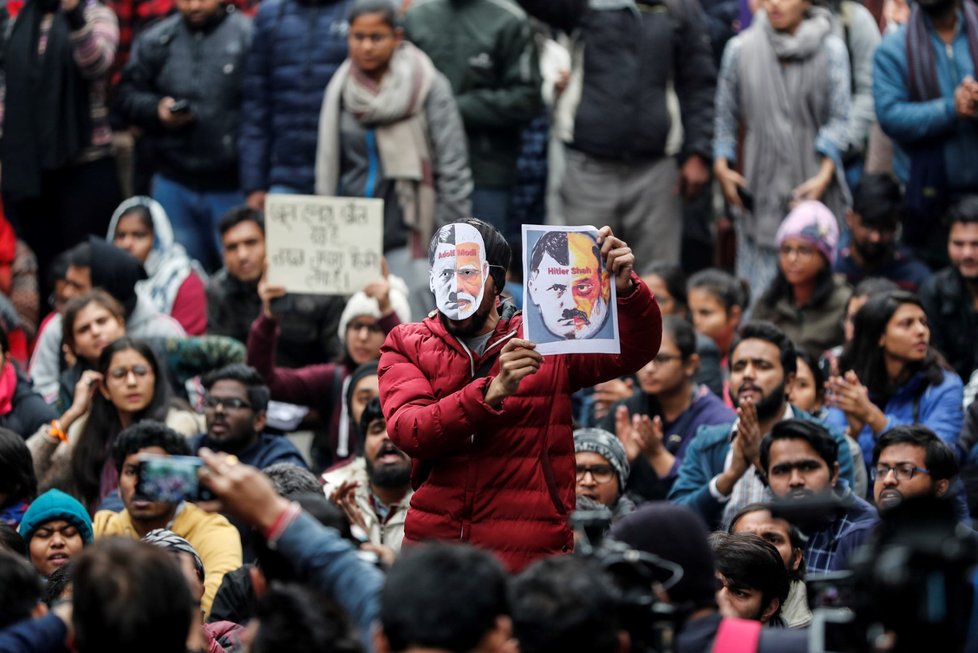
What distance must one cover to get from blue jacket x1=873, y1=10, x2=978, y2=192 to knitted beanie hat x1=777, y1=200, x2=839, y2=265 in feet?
2.56

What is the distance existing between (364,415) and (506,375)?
2968 millimetres

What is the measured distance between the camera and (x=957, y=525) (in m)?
4.28

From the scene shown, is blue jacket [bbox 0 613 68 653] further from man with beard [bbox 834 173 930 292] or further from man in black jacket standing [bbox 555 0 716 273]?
man in black jacket standing [bbox 555 0 716 273]

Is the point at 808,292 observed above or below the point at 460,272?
below

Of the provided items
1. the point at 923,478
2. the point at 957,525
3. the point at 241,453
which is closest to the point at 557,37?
the point at 241,453

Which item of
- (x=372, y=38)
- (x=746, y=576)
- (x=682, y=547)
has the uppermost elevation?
(x=372, y=38)

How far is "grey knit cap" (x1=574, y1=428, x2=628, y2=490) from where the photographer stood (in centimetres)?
823

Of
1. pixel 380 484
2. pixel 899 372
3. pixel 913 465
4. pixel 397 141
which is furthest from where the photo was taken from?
pixel 397 141

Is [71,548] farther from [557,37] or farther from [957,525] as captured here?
[557,37]

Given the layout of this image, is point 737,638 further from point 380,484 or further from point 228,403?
point 228,403

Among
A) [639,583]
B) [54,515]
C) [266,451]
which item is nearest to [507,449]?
[639,583]

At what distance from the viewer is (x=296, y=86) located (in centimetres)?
1159

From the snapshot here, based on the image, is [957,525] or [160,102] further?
[160,102]

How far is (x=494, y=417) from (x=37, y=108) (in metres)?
7.20
